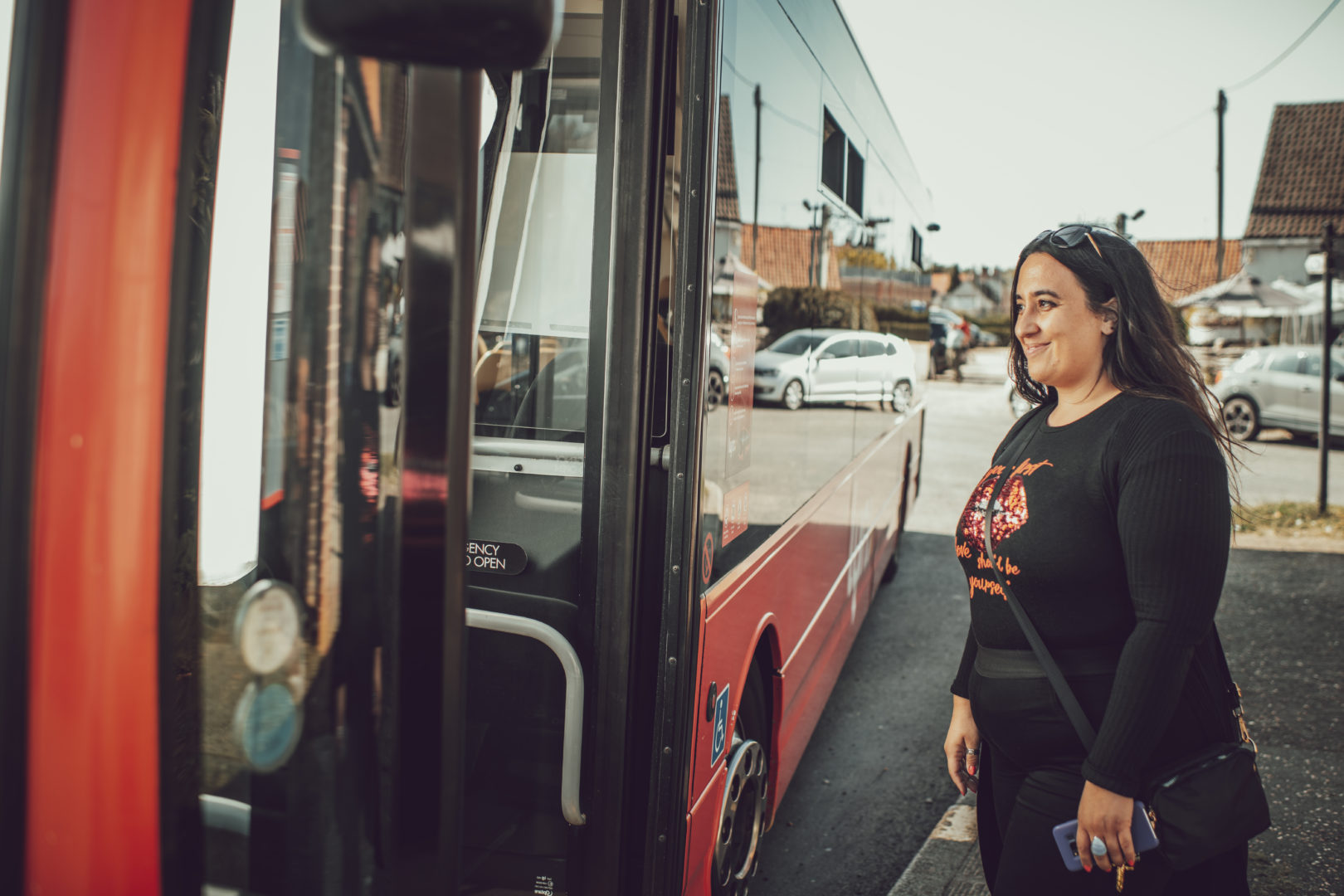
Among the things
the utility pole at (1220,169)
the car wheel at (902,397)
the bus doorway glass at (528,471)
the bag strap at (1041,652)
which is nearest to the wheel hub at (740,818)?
the bus doorway glass at (528,471)

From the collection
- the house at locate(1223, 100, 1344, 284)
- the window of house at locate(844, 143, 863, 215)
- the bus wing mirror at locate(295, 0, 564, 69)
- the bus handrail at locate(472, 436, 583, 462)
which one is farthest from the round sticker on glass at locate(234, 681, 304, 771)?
the house at locate(1223, 100, 1344, 284)

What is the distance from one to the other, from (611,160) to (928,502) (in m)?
9.30

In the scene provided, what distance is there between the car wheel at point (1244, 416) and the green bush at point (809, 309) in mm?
14877

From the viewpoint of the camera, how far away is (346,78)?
1145 mm

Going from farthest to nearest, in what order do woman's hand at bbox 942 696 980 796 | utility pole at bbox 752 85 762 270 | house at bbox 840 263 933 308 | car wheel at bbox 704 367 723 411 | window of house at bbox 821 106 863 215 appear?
house at bbox 840 263 933 308 → window of house at bbox 821 106 863 215 → utility pole at bbox 752 85 762 270 → car wheel at bbox 704 367 723 411 → woman's hand at bbox 942 696 980 796

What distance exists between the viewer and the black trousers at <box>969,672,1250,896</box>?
1.74 metres

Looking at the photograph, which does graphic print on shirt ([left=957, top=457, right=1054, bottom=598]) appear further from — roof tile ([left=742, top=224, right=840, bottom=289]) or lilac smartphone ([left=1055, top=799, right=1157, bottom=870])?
roof tile ([left=742, top=224, right=840, bottom=289])

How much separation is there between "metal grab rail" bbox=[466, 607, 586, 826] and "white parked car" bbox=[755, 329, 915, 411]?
1.01 meters

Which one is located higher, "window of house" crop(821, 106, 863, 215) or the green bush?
"window of house" crop(821, 106, 863, 215)

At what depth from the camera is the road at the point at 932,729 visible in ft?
11.5

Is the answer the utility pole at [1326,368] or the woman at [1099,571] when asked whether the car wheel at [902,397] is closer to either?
the woman at [1099,571]

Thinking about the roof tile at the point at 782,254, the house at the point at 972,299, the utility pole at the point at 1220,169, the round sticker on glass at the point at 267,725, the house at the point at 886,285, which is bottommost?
the round sticker on glass at the point at 267,725

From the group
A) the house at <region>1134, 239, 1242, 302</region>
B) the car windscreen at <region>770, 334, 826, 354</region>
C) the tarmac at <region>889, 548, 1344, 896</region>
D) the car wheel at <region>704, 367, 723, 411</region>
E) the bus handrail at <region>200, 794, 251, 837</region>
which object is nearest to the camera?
the bus handrail at <region>200, 794, 251, 837</region>

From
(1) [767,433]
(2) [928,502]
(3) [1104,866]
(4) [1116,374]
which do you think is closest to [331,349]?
(4) [1116,374]
